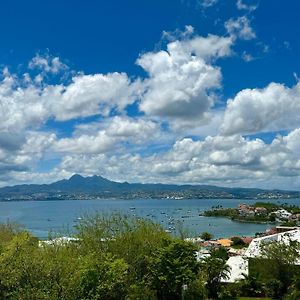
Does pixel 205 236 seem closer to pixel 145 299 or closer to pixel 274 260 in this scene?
pixel 274 260

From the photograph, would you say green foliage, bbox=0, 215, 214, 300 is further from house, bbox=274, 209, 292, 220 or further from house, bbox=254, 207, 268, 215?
house, bbox=254, 207, 268, 215

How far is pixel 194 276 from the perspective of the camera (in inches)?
1032

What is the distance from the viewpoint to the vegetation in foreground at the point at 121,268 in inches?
810

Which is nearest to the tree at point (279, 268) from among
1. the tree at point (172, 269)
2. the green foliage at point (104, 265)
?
the green foliage at point (104, 265)

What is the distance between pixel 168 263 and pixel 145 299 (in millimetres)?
2869

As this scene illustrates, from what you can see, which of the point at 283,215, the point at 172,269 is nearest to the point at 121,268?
the point at 172,269

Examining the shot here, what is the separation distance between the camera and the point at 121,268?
23.0m

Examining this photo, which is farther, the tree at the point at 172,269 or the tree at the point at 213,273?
the tree at the point at 213,273

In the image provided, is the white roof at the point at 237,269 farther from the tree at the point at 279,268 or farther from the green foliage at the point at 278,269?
the tree at the point at 279,268

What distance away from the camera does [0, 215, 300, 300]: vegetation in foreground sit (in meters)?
20.6

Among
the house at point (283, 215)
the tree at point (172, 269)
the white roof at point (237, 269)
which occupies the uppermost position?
the tree at point (172, 269)

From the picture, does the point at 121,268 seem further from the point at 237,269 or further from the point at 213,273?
the point at 237,269

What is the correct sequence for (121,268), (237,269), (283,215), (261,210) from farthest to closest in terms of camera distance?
1. (261,210)
2. (283,215)
3. (237,269)
4. (121,268)

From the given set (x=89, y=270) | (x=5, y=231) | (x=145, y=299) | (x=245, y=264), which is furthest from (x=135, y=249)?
(x=5, y=231)
